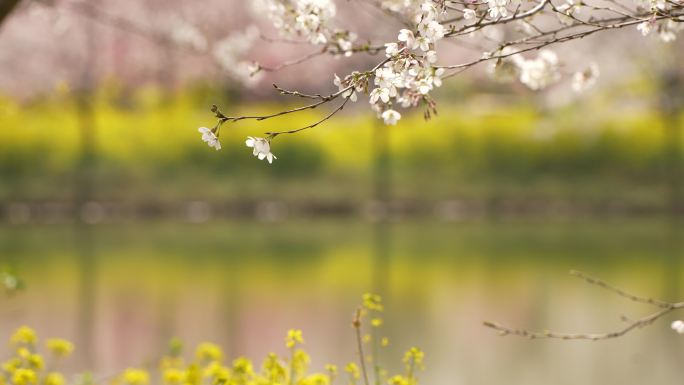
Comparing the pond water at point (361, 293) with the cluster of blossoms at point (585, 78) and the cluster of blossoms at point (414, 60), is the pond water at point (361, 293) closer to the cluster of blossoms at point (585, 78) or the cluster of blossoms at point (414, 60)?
the cluster of blossoms at point (585, 78)

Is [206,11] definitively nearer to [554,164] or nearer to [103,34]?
[103,34]

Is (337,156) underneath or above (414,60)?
above

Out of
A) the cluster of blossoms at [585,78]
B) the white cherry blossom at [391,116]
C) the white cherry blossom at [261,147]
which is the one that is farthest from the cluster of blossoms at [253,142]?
the cluster of blossoms at [585,78]

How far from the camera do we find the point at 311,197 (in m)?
21.5

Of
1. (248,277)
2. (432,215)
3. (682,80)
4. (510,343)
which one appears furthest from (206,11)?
(510,343)

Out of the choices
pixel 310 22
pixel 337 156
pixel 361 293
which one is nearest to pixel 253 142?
pixel 310 22

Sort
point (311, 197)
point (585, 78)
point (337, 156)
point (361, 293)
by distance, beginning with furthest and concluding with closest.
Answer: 1. point (337, 156)
2. point (311, 197)
3. point (361, 293)
4. point (585, 78)

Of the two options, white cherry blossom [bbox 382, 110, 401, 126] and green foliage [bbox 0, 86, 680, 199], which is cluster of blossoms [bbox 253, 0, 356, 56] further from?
green foliage [bbox 0, 86, 680, 199]

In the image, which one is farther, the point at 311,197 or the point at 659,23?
the point at 311,197

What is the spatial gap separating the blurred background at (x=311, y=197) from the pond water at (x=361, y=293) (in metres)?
0.05

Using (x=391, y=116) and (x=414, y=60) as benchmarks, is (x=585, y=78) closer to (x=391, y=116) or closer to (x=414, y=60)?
(x=391, y=116)

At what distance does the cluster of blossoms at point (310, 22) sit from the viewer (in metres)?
3.37

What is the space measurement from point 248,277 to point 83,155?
12.0 meters

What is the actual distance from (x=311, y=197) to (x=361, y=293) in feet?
40.0
